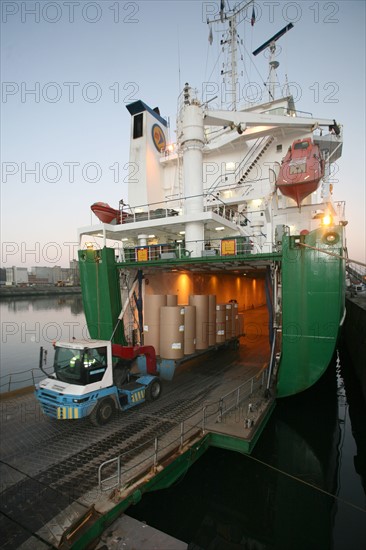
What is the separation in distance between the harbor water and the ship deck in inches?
49.2

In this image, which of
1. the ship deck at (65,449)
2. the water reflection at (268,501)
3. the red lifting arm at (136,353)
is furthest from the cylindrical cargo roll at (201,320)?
the water reflection at (268,501)

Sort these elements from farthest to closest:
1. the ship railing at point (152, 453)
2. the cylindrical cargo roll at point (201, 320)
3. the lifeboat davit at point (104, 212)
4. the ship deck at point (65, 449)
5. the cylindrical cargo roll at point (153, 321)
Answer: the lifeboat davit at point (104, 212)
the cylindrical cargo roll at point (201, 320)
the cylindrical cargo roll at point (153, 321)
the ship railing at point (152, 453)
the ship deck at point (65, 449)

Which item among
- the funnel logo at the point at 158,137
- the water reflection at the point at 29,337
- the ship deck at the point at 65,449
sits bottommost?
the water reflection at the point at 29,337

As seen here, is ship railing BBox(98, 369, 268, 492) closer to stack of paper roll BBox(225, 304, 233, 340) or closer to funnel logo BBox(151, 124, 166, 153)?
stack of paper roll BBox(225, 304, 233, 340)

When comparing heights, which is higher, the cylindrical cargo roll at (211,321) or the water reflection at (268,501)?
the cylindrical cargo roll at (211,321)

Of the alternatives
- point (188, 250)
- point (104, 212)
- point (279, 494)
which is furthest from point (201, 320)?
point (104, 212)

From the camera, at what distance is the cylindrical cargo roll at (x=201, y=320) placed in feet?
41.0

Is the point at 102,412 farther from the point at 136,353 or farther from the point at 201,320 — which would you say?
the point at 201,320

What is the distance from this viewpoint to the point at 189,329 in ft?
39.0

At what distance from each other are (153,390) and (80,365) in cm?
300

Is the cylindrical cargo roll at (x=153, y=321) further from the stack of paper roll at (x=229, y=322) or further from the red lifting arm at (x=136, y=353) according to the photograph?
the stack of paper roll at (x=229, y=322)

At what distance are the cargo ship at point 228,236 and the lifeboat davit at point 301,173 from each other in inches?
2.0

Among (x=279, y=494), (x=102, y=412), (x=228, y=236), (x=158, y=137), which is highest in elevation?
(x=158, y=137)

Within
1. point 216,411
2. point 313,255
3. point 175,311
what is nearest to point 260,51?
point 313,255
